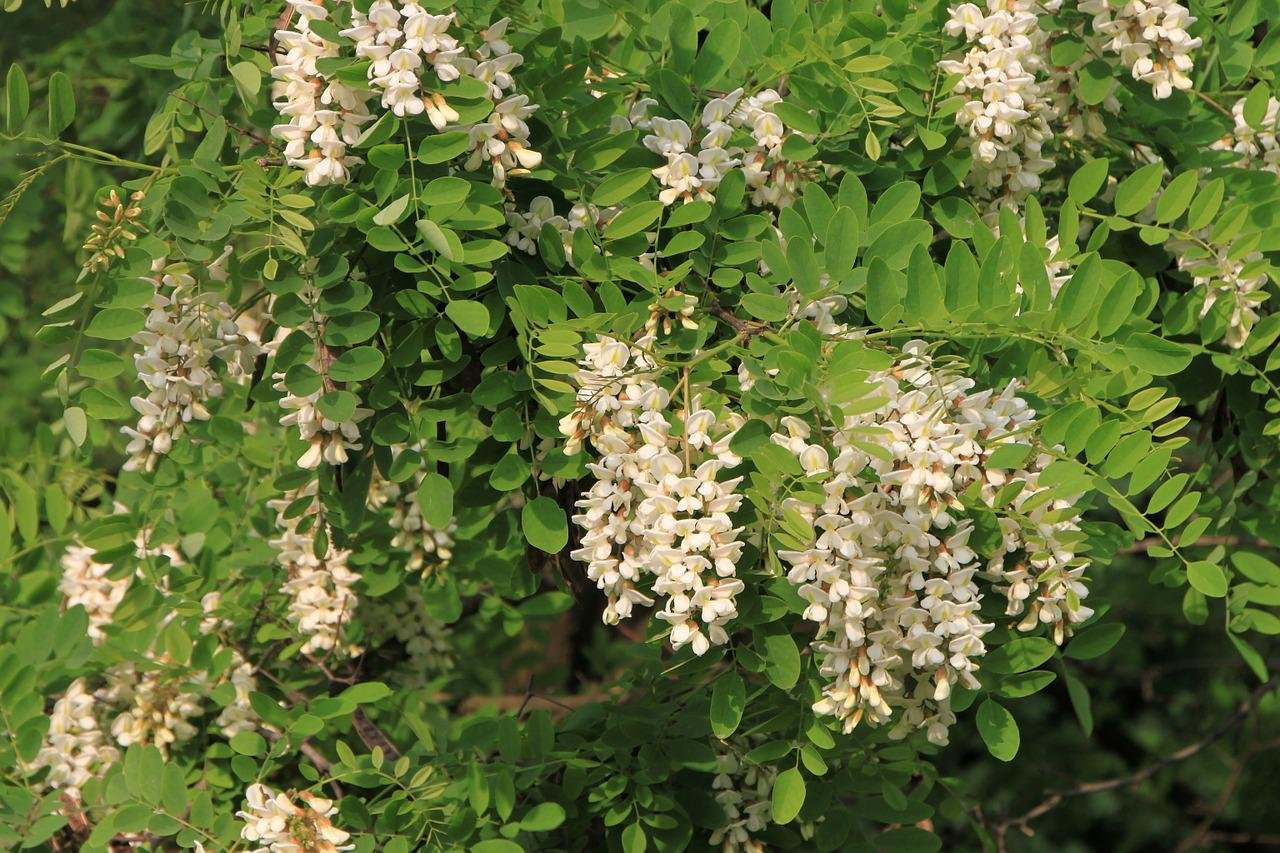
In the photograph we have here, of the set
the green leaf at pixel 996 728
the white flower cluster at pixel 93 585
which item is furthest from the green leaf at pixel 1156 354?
the white flower cluster at pixel 93 585

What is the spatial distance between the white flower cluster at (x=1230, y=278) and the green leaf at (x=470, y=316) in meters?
0.75

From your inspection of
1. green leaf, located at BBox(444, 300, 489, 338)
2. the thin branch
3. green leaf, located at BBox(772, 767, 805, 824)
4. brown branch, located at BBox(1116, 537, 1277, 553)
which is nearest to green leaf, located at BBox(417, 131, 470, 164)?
green leaf, located at BBox(444, 300, 489, 338)

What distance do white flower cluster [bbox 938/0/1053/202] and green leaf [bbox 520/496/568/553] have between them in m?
0.55

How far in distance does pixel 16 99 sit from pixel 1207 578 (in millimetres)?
1297

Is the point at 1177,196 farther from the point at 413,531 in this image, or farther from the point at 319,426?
the point at 413,531

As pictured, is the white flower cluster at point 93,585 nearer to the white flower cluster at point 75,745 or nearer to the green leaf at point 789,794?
→ the white flower cluster at point 75,745

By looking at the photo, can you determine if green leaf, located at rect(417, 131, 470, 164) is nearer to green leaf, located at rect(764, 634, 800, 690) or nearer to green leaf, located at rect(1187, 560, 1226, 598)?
green leaf, located at rect(764, 634, 800, 690)

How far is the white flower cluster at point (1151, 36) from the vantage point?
130 cm

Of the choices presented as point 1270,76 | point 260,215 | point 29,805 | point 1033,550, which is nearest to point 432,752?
point 29,805

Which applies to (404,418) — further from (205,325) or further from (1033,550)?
(1033,550)

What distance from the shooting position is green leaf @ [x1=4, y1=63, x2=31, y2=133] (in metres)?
1.36

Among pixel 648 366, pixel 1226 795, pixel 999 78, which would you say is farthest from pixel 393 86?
pixel 1226 795

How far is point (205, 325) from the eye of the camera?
1.36m

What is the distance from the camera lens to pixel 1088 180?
55.4 inches
